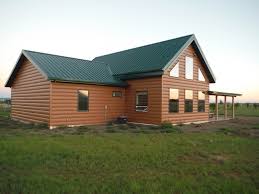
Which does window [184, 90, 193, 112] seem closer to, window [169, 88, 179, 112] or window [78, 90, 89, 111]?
window [169, 88, 179, 112]

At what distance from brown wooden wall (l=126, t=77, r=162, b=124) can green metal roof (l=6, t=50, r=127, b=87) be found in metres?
1.04

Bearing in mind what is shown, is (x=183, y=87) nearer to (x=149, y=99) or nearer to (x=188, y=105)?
(x=188, y=105)

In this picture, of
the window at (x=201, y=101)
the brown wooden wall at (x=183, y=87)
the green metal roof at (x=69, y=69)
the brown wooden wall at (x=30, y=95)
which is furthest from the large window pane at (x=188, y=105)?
the brown wooden wall at (x=30, y=95)

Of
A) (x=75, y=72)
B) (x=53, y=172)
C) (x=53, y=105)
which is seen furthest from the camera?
(x=75, y=72)

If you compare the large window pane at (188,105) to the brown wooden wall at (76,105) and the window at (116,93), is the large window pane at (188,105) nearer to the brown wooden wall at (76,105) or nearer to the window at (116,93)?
the brown wooden wall at (76,105)

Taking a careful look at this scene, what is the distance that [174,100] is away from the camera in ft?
60.5

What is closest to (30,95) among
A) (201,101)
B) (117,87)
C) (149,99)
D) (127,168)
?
(117,87)

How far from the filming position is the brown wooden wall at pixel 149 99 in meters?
17.1

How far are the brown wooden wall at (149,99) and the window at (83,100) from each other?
→ 3.93 m

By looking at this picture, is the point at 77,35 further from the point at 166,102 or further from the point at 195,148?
the point at 195,148

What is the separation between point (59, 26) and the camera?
2042 cm

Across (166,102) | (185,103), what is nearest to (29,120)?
(166,102)

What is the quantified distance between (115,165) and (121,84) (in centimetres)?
1282

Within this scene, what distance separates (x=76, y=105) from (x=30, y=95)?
4.60 m
